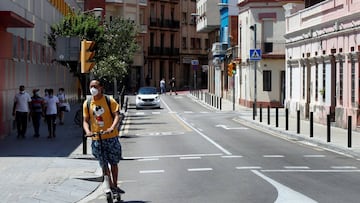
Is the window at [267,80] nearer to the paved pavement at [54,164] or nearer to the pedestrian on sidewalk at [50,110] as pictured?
the paved pavement at [54,164]

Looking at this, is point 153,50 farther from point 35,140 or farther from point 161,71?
point 35,140

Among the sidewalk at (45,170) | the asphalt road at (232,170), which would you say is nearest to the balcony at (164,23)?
the asphalt road at (232,170)

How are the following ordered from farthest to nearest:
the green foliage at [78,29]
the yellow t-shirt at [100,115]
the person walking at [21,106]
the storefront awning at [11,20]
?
1. the green foliage at [78,29]
2. the person walking at [21,106]
3. the storefront awning at [11,20]
4. the yellow t-shirt at [100,115]

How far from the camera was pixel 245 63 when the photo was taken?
178ft

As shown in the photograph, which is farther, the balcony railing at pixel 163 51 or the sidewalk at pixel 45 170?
the balcony railing at pixel 163 51

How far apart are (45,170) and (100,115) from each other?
15.1 ft

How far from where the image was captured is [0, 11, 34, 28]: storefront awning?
901 inches

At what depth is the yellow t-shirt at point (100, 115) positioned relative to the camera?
12.1 m

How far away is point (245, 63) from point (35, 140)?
31.2 metres

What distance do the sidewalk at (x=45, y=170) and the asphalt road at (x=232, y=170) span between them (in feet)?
2.28

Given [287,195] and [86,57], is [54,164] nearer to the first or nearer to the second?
[86,57]

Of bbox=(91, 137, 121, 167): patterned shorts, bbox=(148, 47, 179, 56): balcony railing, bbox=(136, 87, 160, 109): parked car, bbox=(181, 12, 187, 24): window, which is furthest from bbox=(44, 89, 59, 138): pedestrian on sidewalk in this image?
bbox=(181, 12, 187, 24): window

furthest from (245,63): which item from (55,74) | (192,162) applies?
(192,162)

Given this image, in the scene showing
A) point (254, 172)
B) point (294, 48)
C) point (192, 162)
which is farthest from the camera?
point (294, 48)
